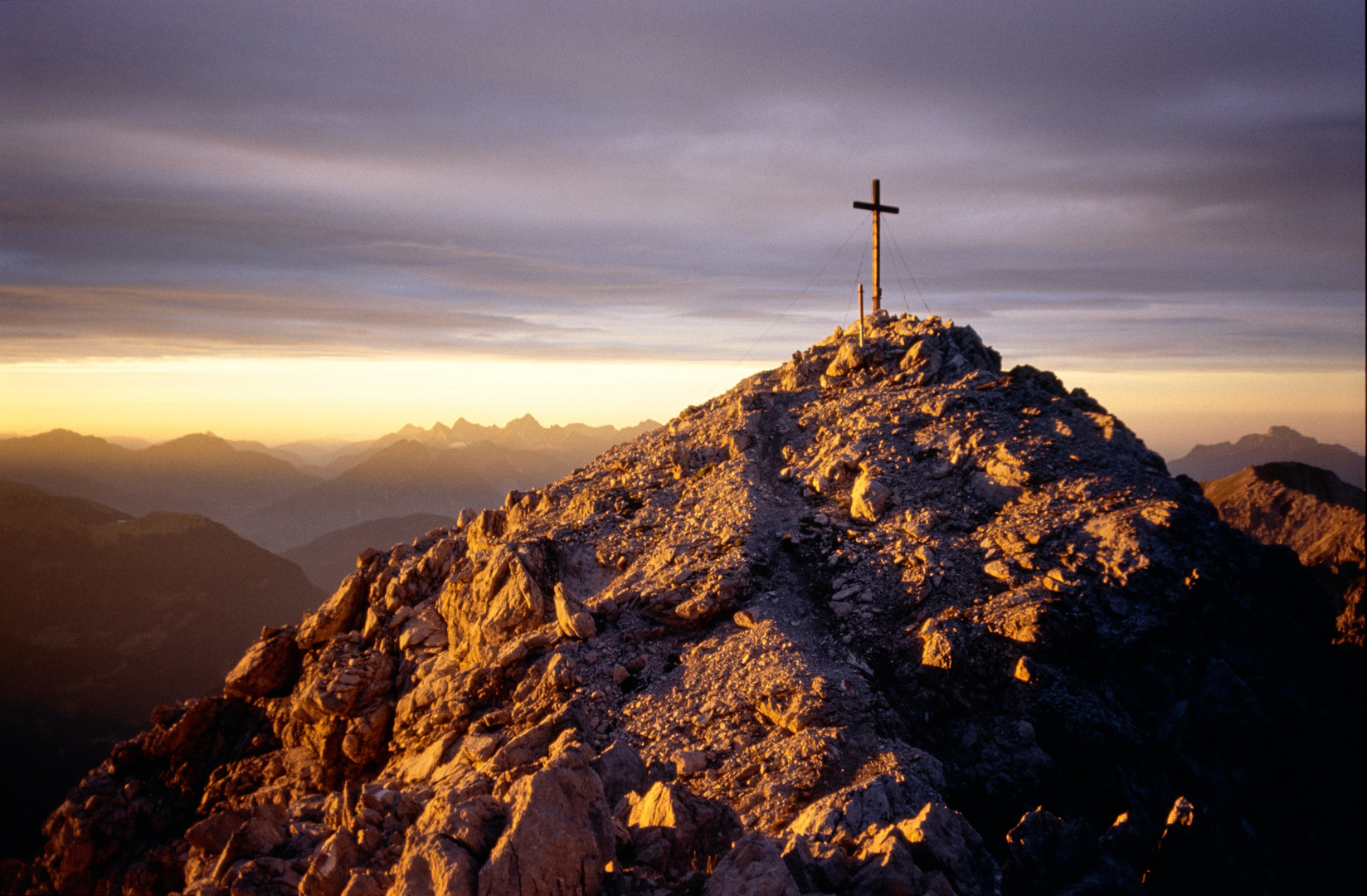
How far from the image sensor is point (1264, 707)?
A: 21.2 metres

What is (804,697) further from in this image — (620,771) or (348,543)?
(348,543)

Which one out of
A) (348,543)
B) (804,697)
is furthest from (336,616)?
(348,543)

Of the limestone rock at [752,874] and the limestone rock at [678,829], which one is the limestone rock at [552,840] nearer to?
the limestone rock at [678,829]

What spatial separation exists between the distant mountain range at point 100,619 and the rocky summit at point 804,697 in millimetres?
55969

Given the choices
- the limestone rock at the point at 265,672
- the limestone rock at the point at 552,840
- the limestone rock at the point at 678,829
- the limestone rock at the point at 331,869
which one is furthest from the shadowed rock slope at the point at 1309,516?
the limestone rock at the point at 265,672

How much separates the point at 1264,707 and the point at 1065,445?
32.1 ft

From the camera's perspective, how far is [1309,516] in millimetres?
85938

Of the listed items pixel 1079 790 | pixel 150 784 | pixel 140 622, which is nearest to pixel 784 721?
pixel 1079 790

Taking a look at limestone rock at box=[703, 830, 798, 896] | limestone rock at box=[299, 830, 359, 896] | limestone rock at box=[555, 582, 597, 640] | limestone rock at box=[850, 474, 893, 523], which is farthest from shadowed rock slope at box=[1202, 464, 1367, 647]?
limestone rock at box=[299, 830, 359, 896]

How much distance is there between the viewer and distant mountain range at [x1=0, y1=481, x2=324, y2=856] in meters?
74.3

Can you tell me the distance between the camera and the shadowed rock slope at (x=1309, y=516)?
69750 mm

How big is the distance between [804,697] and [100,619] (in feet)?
375

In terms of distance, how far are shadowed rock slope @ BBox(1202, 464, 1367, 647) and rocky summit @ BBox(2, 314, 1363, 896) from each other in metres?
53.5

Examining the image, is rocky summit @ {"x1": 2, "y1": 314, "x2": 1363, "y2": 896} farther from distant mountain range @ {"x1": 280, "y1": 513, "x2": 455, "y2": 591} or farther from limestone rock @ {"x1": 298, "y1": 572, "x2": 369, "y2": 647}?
distant mountain range @ {"x1": 280, "y1": 513, "x2": 455, "y2": 591}
